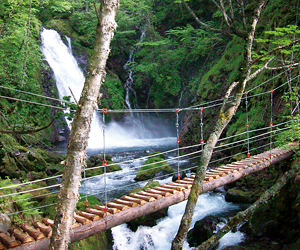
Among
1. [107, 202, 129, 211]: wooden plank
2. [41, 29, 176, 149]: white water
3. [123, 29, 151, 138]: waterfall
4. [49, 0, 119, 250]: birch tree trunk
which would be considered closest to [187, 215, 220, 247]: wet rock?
[107, 202, 129, 211]: wooden plank

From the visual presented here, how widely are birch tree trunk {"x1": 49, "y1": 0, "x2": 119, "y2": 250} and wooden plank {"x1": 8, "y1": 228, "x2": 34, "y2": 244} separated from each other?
87cm

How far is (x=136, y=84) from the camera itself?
13914mm

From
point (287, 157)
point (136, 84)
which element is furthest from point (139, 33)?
point (287, 157)

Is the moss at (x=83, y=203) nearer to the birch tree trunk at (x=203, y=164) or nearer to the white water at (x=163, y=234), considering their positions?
the white water at (x=163, y=234)

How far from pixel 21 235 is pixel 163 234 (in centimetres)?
267

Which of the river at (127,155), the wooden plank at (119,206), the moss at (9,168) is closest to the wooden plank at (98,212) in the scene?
the wooden plank at (119,206)

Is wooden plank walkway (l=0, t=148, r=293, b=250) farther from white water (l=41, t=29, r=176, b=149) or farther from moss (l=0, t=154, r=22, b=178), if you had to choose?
white water (l=41, t=29, r=176, b=149)

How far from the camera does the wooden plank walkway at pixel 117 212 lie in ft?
8.60

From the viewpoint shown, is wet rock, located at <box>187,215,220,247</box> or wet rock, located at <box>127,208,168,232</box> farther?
wet rock, located at <box>127,208,168,232</box>

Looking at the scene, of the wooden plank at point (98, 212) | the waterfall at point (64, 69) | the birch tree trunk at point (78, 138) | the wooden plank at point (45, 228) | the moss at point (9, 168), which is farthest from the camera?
the waterfall at point (64, 69)

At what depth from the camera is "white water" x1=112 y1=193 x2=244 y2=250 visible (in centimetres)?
445

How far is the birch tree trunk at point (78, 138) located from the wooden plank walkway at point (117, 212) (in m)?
0.88

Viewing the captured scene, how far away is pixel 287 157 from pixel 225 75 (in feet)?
14.3

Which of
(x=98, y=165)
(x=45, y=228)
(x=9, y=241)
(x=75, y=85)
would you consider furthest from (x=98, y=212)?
(x=75, y=85)
